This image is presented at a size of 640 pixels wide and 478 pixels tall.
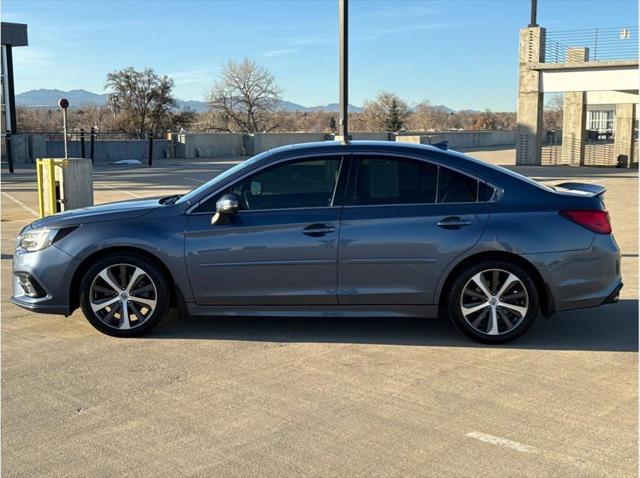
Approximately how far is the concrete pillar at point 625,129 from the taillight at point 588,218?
110ft

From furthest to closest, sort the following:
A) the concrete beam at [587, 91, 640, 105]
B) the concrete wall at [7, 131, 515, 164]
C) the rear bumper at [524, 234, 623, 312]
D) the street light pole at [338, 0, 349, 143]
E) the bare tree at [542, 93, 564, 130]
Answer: the bare tree at [542, 93, 564, 130] → the concrete wall at [7, 131, 515, 164] → the concrete beam at [587, 91, 640, 105] → the street light pole at [338, 0, 349, 143] → the rear bumper at [524, 234, 623, 312]

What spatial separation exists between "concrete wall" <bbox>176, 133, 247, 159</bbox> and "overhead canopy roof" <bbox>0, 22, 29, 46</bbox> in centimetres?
1075

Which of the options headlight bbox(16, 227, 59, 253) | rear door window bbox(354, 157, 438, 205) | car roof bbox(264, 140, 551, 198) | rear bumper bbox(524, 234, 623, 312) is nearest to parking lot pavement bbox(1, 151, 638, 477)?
rear bumper bbox(524, 234, 623, 312)

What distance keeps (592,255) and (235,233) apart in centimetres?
289

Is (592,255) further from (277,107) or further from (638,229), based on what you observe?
(277,107)

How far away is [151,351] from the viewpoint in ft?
18.0

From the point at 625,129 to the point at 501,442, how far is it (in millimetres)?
37932

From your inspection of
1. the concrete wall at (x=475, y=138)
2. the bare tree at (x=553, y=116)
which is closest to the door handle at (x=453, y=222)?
the concrete wall at (x=475, y=138)

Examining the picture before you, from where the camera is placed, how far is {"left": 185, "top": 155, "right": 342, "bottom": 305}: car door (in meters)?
5.59

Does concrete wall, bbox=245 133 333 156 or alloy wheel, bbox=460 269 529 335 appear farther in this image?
concrete wall, bbox=245 133 333 156

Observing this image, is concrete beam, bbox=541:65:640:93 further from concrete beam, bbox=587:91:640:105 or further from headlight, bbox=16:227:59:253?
headlight, bbox=16:227:59:253

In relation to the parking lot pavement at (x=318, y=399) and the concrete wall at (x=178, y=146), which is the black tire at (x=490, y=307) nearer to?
the parking lot pavement at (x=318, y=399)

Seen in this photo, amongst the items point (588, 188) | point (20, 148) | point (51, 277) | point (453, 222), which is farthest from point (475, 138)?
point (51, 277)

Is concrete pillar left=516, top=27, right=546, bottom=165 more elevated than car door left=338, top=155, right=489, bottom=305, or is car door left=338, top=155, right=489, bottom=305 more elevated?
concrete pillar left=516, top=27, right=546, bottom=165
